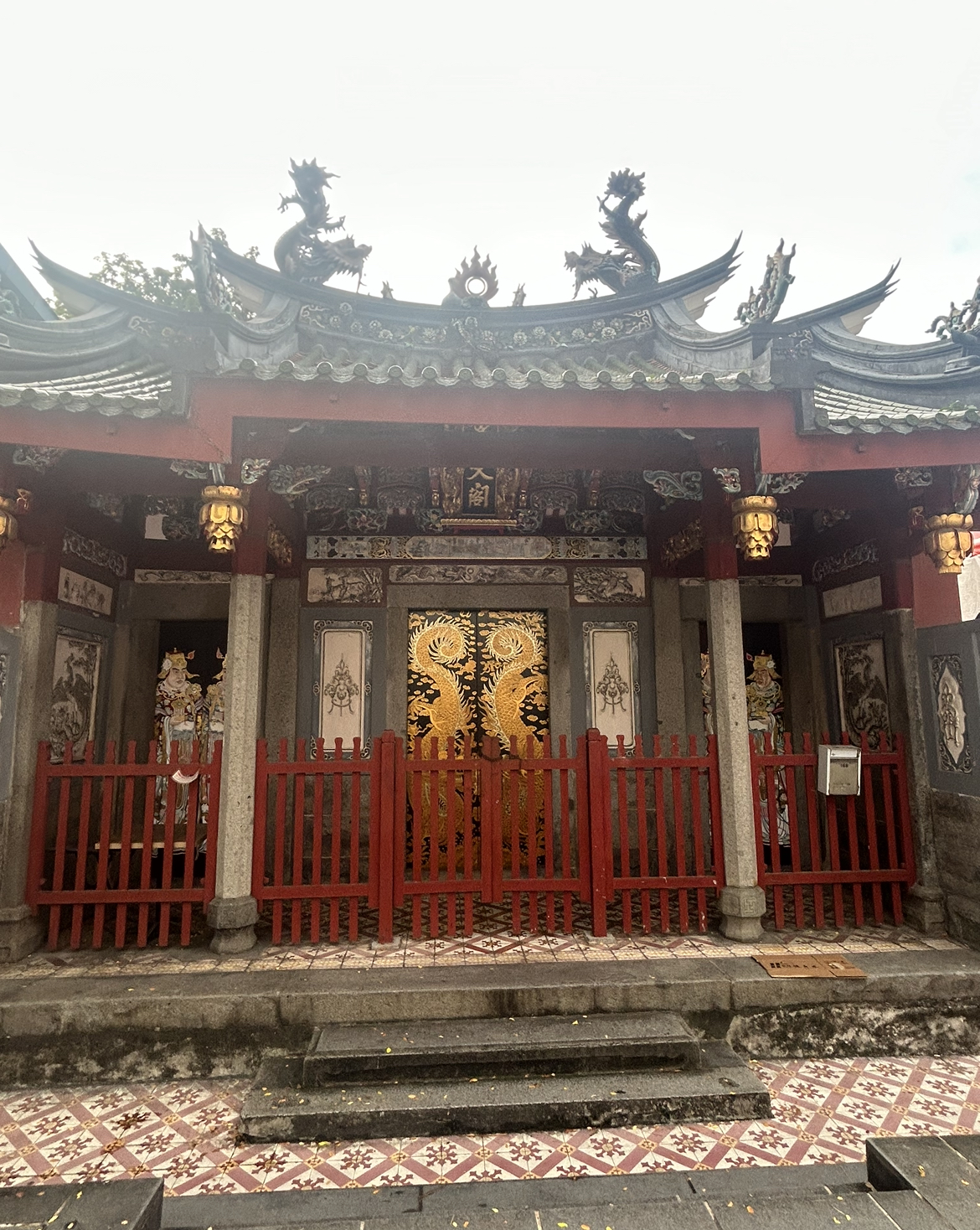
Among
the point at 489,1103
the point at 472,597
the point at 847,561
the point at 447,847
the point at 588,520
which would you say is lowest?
the point at 489,1103

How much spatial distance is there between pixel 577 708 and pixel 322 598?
316cm

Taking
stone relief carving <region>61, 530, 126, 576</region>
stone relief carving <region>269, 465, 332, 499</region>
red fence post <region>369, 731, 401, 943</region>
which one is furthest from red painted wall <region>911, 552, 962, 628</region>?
stone relief carving <region>61, 530, 126, 576</region>

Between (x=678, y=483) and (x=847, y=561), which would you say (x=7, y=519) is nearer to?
(x=678, y=483)

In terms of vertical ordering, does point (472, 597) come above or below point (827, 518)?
below

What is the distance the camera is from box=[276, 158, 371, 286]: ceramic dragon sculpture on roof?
7.03 m

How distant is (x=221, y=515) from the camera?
185 inches

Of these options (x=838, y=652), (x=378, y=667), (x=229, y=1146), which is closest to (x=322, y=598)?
(x=378, y=667)

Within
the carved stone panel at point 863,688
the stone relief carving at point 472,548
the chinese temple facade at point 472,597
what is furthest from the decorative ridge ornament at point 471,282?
the carved stone panel at point 863,688

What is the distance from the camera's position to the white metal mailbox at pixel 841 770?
16.9ft

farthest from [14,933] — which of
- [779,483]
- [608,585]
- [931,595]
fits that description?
[931,595]

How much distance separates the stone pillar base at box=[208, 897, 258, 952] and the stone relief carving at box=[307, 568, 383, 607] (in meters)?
3.48

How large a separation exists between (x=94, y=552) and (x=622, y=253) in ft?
21.9

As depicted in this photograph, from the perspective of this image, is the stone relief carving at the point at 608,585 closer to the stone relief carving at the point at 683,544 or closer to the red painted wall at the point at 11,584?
the stone relief carving at the point at 683,544

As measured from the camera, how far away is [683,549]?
23.1 ft
